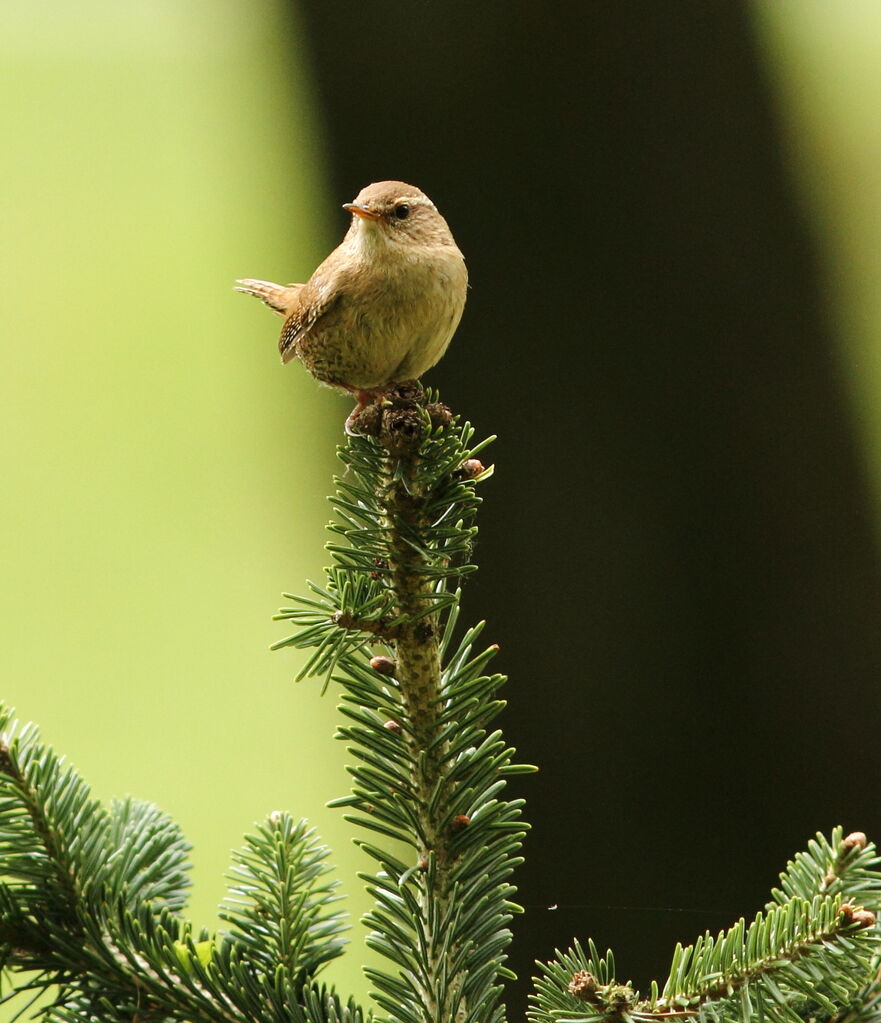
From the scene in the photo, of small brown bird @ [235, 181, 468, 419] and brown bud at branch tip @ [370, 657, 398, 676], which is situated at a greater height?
small brown bird @ [235, 181, 468, 419]

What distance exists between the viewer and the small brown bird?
1494mm

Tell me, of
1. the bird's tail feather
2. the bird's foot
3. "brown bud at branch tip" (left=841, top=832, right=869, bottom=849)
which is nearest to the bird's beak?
the bird's tail feather

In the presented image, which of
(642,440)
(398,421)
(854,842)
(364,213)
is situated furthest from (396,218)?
(854,842)

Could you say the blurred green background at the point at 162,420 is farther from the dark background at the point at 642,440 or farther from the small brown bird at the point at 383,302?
the small brown bird at the point at 383,302

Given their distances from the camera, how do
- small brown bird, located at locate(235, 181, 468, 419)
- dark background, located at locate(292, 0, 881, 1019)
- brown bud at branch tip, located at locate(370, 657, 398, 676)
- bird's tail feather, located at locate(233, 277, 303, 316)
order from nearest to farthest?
brown bud at branch tip, located at locate(370, 657, 398, 676), small brown bird, located at locate(235, 181, 468, 419), bird's tail feather, located at locate(233, 277, 303, 316), dark background, located at locate(292, 0, 881, 1019)

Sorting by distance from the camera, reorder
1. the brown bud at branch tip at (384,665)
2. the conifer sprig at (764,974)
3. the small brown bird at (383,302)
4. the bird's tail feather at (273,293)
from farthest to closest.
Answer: the bird's tail feather at (273,293) < the small brown bird at (383,302) < the brown bud at branch tip at (384,665) < the conifer sprig at (764,974)

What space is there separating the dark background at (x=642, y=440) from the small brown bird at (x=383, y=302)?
25.4 inches

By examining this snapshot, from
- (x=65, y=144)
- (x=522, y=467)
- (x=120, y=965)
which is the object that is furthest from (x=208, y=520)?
(x=120, y=965)

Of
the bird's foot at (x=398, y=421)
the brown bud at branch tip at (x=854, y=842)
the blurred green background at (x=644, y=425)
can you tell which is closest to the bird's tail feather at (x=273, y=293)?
the blurred green background at (x=644, y=425)

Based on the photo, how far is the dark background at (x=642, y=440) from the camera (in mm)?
2201

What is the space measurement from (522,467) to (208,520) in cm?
222

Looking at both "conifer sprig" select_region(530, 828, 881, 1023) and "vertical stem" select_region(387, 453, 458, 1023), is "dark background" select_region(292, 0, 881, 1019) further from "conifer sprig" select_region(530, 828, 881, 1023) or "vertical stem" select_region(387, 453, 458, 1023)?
"conifer sprig" select_region(530, 828, 881, 1023)

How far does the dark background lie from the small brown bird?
65 cm

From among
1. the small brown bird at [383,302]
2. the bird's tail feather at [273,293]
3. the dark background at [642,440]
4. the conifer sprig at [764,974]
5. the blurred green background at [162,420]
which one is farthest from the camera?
the blurred green background at [162,420]
